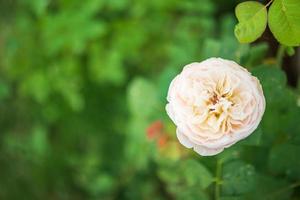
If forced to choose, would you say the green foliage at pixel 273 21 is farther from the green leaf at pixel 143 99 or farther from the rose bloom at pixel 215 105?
the green leaf at pixel 143 99

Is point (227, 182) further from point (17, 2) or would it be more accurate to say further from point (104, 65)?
point (17, 2)

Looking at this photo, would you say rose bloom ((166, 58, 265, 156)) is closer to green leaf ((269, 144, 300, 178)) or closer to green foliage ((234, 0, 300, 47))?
green foliage ((234, 0, 300, 47))

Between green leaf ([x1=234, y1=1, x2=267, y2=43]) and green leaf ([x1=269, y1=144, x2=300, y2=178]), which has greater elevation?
green leaf ([x1=234, y1=1, x2=267, y2=43])

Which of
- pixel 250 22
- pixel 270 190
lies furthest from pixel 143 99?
Result: pixel 250 22

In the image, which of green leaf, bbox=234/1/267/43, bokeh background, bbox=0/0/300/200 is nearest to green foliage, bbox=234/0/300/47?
green leaf, bbox=234/1/267/43

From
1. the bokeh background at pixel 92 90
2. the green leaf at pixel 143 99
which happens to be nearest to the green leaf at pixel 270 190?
the bokeh background at pixel 92 90
